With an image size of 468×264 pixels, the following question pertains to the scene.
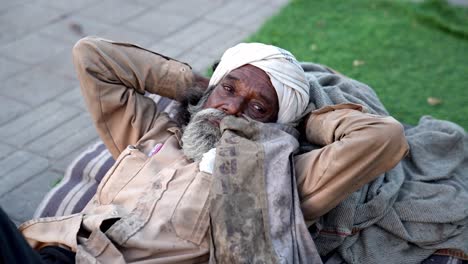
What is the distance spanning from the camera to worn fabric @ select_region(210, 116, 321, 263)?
9.70 feet

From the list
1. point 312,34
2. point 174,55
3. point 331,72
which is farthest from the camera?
point 312,34

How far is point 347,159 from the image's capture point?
9.53ft

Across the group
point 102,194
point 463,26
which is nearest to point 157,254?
point 102,194

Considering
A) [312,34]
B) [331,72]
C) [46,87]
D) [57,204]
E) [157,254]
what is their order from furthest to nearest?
[312,34], [46,87], [331,72], [57,204], [157,254]

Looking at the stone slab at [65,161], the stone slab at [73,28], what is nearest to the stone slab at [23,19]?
the stone slab at [73,28]

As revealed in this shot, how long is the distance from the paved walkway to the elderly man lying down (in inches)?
48.7

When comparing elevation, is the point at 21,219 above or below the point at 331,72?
below

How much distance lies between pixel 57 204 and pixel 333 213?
68.1 inches

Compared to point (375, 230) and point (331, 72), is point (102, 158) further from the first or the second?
point (375, 230)

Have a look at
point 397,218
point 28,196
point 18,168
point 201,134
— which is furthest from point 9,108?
point 397,218

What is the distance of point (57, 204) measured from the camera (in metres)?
4.11

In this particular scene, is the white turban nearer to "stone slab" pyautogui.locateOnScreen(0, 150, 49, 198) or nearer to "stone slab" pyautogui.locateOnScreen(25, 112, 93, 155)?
"stone slab" pyautogui.locateOnScreen(0, 150, 49, 198)

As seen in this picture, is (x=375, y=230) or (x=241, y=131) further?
(x=375, y=230)

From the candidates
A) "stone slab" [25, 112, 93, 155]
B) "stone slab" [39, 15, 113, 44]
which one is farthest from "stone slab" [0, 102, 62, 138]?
"stone slab" [39, 15, 113, 44]
